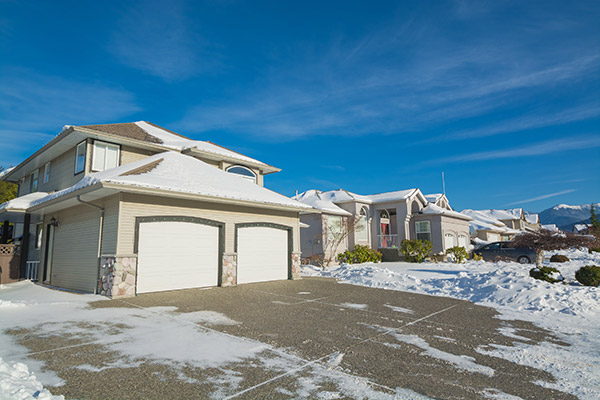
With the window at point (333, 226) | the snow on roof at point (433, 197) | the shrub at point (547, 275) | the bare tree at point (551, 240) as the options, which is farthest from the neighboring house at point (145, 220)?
the snow on roof at point (433, 197)

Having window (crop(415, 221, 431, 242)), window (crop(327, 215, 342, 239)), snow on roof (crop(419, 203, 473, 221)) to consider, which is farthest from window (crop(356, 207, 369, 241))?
snow on roof (crop(419, 203, 473, 221))

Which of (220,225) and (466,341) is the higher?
(220,225)

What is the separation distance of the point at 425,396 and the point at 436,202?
1097 inches

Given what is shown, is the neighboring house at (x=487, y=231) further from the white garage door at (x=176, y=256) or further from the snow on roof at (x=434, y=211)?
the white garage door at (x=176, y=256)

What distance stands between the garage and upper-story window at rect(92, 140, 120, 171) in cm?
624

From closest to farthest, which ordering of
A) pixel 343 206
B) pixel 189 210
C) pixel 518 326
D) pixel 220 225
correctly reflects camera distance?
pixel 518 326
pixel 189 210
pixel 220 225
pixel 343 206

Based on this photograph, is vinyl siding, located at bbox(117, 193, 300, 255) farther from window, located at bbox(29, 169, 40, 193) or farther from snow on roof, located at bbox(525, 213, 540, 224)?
snow on roof, located at bbox(525, 213, 540, 224)

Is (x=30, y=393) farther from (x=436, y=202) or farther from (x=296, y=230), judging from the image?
(x=436, y=202)

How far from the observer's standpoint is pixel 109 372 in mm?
4211

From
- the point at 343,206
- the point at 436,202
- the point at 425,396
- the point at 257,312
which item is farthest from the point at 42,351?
the point at 436,202

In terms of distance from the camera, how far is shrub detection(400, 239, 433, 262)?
23.7 metres

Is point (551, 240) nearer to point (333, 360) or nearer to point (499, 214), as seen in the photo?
point (333, 360)

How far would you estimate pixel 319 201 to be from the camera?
25.8 m

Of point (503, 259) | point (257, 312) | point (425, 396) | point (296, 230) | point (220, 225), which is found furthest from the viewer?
point (503, 259)
